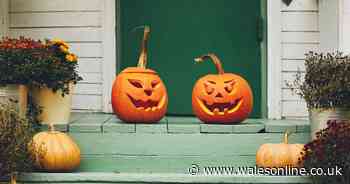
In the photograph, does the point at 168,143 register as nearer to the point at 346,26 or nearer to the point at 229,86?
the point at 229,86

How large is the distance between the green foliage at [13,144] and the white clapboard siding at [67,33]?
5.71 feet

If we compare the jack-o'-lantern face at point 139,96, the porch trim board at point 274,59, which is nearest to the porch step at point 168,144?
the jack-o'-lantern face at point 139,96

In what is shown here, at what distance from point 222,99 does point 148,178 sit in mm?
862

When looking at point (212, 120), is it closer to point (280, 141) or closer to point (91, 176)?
point (280, 141)

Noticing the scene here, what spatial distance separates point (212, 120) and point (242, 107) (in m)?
0.22

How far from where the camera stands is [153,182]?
3.36m

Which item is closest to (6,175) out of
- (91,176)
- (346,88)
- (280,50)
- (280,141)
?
(91,176)

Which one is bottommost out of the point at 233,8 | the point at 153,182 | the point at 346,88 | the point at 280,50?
the point at 153,182

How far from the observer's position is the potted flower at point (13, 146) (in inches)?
129

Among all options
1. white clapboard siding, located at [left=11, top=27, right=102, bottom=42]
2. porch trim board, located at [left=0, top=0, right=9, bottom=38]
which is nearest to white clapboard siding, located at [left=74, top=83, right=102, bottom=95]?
white clapboard siding, located at [left=11, top=27, right=102, bottom=42]

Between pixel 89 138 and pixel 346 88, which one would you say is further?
pixel 89 138

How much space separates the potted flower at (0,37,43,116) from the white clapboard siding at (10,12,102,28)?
1355 mm

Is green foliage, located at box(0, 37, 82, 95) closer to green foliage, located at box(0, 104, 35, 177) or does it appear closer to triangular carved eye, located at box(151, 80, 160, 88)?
green foliage, located at box(0, 104, 35, 177)

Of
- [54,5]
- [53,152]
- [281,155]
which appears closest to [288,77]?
[281,155]
